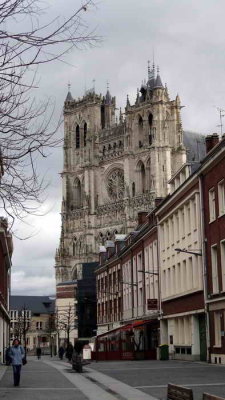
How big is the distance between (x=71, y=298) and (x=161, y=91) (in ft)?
140

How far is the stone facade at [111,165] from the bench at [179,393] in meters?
110

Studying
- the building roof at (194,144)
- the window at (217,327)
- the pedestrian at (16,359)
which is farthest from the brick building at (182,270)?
the building roof at (194,144)

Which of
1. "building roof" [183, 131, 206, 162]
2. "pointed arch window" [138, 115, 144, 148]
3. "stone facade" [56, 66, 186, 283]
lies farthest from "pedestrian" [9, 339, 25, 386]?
"pointed arch window" [138, 115, 144, 148]

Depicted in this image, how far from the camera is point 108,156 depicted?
14025 centimetres

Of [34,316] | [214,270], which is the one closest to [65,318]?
[34,316]

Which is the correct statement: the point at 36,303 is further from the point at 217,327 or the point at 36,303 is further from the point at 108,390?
the point at 108,390

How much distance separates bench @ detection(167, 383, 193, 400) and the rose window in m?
120

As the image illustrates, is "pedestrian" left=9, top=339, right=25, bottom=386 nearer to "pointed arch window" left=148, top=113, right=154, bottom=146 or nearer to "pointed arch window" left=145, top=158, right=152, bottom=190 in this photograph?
"pointed arch window" left=145, top=158, right=152, bottom=190

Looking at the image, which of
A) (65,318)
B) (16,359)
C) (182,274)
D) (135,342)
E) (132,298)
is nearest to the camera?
(16,359)

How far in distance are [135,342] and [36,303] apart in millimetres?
125687

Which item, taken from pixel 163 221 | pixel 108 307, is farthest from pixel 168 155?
pixel 163 221

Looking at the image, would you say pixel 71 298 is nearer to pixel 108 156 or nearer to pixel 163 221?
pixel 108 156

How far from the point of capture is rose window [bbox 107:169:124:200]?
447 ft

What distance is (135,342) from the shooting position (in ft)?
169
